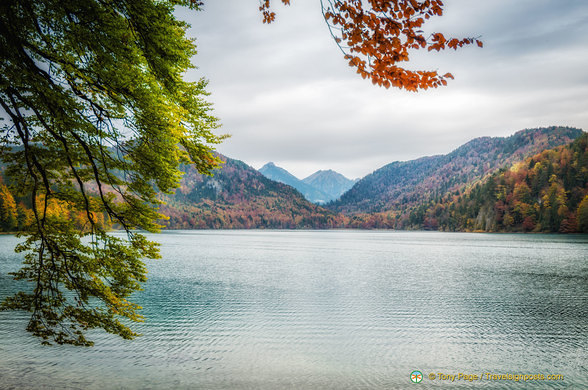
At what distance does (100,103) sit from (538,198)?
14543 centimetres

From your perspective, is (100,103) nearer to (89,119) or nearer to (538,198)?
(89,119)

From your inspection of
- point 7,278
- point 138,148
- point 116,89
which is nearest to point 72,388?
point 138,148

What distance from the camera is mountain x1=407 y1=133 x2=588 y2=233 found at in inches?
4134

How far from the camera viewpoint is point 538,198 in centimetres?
12125

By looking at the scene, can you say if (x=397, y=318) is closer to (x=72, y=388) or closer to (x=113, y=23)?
(x=72, y=388)

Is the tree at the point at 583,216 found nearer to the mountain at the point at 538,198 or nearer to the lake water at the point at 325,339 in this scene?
the mountain at the point at 538,198

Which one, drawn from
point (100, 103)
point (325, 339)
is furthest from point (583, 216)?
point (100, 103)

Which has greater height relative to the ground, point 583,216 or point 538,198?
point 538,198

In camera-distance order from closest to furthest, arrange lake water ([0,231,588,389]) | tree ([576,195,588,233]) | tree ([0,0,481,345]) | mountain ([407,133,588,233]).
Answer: tree ([0,0,481,345]), lake water ([0,231,588,389]), tree ([576,195,588,233]), mountain ([407,133,588,233])

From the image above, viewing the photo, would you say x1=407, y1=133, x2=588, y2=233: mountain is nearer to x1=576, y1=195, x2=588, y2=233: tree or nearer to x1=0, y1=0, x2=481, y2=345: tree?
x1=576, y1=195, x2=588, y2=233: tree

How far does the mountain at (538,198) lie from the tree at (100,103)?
4625 inches

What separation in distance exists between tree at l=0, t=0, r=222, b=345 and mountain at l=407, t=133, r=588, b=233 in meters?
118

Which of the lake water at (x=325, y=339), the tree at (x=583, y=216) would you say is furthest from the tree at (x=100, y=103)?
the tree at (x=583, y=216)

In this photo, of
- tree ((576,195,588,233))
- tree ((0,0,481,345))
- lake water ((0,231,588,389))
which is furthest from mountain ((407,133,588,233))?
tree ((0,0,481,345))
